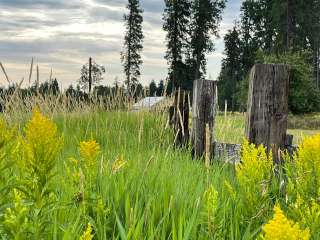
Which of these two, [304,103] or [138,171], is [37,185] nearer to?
[138,171]

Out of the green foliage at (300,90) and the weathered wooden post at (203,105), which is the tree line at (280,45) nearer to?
the green foliage at (300,90)

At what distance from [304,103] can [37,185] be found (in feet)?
128

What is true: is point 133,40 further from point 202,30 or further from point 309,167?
point 309,167

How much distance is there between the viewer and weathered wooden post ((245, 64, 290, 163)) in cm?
543

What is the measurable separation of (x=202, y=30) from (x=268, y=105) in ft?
183

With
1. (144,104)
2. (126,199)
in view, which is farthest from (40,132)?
(144,104)

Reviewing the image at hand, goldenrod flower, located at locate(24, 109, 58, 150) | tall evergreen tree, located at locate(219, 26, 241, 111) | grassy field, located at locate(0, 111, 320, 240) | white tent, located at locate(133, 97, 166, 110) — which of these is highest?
tall evergreen tree, located at locate(219, 26, 241, 111)

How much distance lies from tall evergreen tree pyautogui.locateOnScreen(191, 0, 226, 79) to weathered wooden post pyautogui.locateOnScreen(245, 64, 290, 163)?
53225mm

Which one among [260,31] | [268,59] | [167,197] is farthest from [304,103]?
[167,197]

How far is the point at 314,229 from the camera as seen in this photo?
2.64 metres

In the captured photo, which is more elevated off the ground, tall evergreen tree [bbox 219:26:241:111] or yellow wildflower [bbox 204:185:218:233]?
tall evergreen tree [bbox 219:26:241:111]

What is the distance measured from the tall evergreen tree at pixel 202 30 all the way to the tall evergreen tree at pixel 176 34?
1076mm

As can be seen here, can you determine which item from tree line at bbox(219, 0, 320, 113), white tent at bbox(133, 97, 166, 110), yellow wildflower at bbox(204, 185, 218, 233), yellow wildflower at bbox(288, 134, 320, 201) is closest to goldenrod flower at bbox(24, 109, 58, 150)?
yellow wildflower at bbox(204, 185, 218, 233)

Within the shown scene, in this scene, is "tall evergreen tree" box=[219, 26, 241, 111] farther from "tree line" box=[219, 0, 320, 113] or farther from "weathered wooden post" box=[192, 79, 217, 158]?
"weathered wooden post" box=[192, 79, 217, 158]
